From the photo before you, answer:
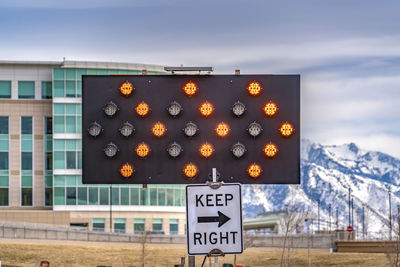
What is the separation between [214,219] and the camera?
15234 mm

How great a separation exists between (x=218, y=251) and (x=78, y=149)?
99476mm

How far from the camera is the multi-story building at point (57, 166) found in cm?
11262

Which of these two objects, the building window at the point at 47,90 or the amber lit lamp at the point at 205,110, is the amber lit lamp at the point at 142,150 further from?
the building window at the point at 47,90

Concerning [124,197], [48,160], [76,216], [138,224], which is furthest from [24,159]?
[138,224]

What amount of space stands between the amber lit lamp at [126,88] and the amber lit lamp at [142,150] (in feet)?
3.37

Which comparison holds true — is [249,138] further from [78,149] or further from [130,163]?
[78,149]

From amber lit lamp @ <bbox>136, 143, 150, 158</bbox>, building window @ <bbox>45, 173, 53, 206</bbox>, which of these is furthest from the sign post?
building window @ <bbox>45, 173, 53, 206</bbox>

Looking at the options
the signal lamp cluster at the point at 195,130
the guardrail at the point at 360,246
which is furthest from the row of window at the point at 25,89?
the signal lamp cluster at the point at 195,130

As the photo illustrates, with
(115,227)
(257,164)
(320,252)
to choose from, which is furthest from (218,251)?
(115,227)

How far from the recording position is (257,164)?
61.8 feet

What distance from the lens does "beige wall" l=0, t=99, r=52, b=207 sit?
115 meters

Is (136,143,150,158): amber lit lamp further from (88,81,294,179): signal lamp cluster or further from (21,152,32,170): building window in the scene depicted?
(21,152,32,170): building window

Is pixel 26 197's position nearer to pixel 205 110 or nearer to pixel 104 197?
pixel 104 197

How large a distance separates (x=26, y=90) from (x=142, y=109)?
323ft
